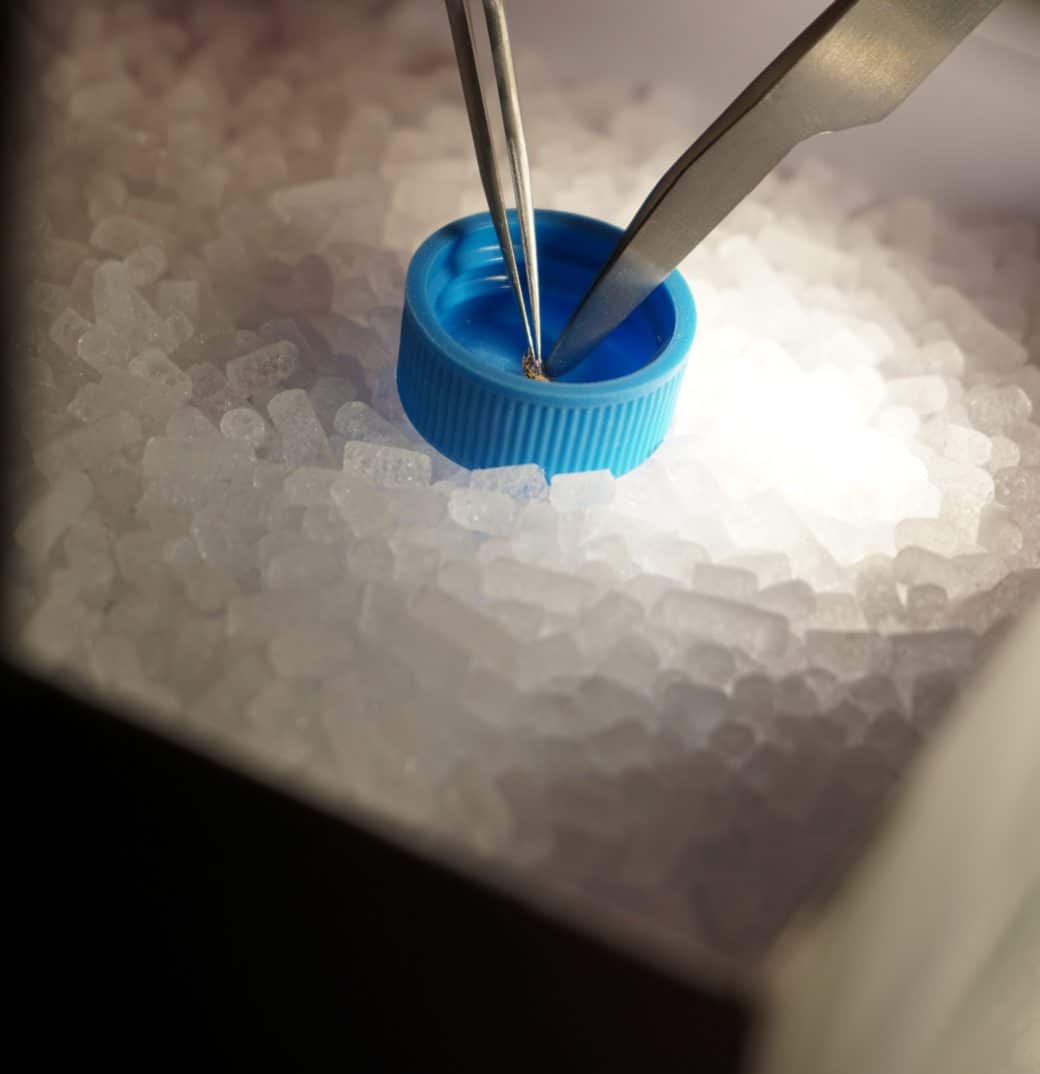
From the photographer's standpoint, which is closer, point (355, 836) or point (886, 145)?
point (355, 836)

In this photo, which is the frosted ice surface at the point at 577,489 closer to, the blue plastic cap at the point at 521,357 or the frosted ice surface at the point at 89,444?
the blue plastic cap at the point at 521,357

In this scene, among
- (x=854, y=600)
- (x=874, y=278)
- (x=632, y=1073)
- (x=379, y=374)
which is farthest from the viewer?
(x=874, y=278)

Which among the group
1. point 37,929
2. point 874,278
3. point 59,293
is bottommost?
point 37,929

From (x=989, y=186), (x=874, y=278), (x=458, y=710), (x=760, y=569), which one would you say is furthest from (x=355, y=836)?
(x=989, y=186)

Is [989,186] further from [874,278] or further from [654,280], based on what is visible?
[654,280]

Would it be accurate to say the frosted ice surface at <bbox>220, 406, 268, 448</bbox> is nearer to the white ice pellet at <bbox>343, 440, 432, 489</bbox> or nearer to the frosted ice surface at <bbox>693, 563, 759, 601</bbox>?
the white ice pellet at <bbox>343, 440, 432, 489</bbox>

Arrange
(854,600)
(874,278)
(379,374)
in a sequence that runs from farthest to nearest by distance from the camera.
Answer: (874,278), (379,374), (854,600)

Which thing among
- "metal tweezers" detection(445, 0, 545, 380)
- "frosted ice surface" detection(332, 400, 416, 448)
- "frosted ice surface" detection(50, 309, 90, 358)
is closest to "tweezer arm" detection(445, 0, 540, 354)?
"metal tweezers" detection(445, 0, 545, 380)
